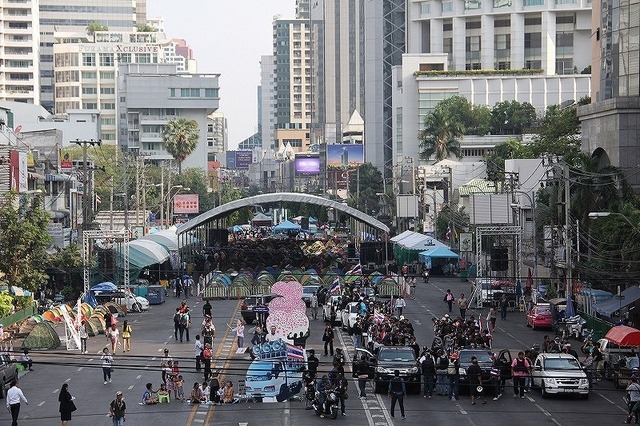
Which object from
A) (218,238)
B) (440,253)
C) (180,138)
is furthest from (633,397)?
(180,138)

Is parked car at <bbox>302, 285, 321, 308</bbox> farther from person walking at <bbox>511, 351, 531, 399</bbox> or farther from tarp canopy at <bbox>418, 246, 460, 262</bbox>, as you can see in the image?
person walking at <bbox>511, 351, 531, 399</bbox>

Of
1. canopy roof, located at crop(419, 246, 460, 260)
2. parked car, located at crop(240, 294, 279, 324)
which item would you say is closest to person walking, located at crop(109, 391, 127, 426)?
parked car, located at crop(240, 294, 279, 324)

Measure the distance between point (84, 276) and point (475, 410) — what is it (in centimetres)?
3262

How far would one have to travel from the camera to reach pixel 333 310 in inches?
2197

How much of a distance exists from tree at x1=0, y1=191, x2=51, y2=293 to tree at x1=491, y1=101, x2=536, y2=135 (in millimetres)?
97139

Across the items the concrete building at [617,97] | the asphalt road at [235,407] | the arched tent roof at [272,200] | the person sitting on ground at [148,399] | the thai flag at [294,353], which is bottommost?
the asphalt road at [235,407]

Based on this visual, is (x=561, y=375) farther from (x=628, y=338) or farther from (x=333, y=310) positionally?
(x=333, y=310)

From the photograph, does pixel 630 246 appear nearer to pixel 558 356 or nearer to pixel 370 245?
pixel 558 356

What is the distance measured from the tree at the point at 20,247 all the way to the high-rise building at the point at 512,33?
11270 cm

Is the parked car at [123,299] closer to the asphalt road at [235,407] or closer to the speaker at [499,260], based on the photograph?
the speaker at [499,260]

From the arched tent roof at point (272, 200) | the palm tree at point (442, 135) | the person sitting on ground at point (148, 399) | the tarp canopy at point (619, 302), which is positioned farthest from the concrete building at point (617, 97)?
the palm tree at point (442, 135)

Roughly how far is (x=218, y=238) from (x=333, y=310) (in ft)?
157

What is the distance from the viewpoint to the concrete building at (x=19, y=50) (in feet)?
636

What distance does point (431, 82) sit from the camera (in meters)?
158
